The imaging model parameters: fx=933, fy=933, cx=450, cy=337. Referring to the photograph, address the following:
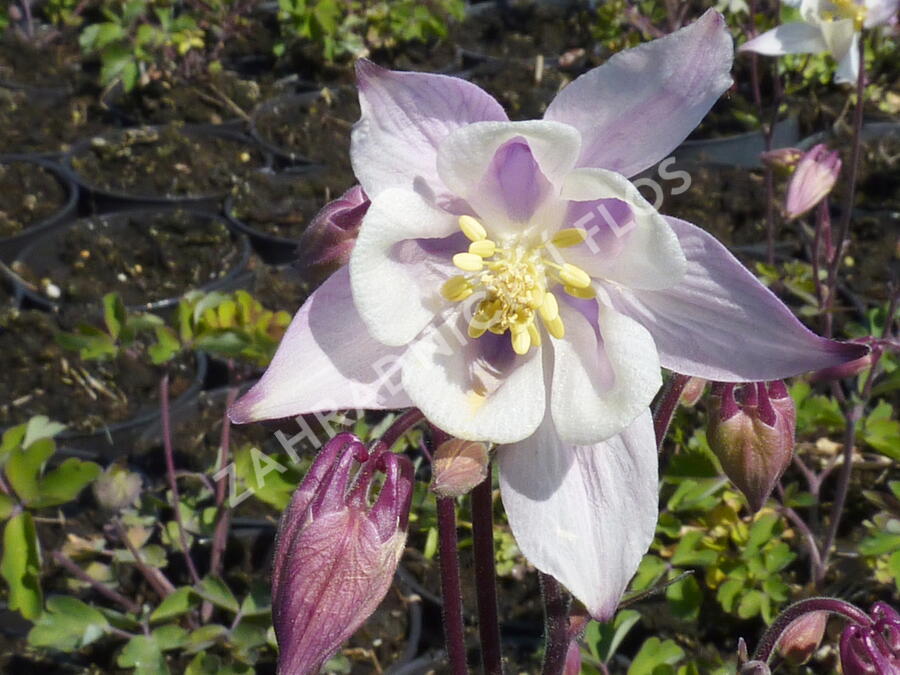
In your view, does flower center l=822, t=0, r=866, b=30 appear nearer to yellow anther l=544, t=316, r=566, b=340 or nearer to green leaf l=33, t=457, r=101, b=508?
yellow anther l=544, t=316, r=566, b=340

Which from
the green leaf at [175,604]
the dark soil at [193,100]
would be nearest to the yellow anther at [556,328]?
the green leaf at [175,604]

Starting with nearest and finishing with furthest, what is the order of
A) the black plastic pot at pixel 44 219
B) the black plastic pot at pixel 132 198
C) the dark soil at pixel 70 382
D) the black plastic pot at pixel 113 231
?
the dark soil at pixel 70 382
the black plastic pot at pixel 113 231
the black plastic pot at pixel 44 219
the black plastic pot at pixel 132 198

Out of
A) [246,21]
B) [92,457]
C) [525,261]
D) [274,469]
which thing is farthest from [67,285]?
[525,261]

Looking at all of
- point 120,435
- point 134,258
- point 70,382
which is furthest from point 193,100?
point 120,435

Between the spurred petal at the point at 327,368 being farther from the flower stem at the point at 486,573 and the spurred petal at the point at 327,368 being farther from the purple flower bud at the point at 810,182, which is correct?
the purple flower bud at the point at 810,182

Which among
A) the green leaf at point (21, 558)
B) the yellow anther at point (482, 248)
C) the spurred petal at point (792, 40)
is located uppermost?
the yellow anther at point (482, 248)

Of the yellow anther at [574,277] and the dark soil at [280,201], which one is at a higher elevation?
the yellow anther at [574,277]

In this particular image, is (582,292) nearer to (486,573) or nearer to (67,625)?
(486,573)

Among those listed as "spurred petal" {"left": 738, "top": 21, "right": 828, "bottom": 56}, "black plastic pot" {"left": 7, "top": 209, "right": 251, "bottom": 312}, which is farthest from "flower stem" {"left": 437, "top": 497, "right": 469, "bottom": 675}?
"black plastic pot" {"left": 7, "top": 209, "right": 251, "bottom": 312}
